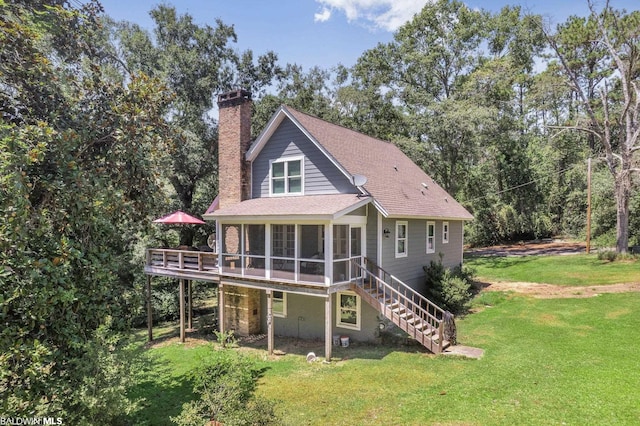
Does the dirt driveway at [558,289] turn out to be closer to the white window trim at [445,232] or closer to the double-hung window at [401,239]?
the white window trim at [445,232]

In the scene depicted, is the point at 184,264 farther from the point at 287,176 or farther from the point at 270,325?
the point at 287,176

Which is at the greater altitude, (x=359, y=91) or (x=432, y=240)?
(x=359, y=91)

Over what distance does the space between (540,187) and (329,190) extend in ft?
99.8

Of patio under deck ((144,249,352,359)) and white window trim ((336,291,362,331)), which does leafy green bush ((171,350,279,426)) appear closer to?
patio under deck ((144,249,352,359))

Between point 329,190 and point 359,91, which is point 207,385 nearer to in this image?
point 329,190

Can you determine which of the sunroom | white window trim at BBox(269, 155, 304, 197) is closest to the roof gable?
white window trim at BBox(269, 155, 304, 197)

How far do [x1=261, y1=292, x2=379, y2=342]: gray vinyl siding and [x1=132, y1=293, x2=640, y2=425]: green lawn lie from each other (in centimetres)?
76

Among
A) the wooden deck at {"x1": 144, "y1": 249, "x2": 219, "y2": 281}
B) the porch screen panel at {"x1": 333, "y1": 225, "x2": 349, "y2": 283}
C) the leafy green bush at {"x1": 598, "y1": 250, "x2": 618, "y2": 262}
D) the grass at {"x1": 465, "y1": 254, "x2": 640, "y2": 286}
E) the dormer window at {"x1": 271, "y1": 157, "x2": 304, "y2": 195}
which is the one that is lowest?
the grass at {"x1": 465, "y1": 254, "x2": 640, "y2": 286}

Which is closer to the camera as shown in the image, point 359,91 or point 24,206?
point 24,206

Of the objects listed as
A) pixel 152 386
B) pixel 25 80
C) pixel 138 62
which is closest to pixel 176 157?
pixel 138 62

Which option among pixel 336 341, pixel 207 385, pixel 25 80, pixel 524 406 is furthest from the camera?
pixel 336 341

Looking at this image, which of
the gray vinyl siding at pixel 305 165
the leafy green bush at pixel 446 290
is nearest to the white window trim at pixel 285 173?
the gray vinyl siding at pixel 305 165

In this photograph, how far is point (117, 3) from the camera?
10.4 meters

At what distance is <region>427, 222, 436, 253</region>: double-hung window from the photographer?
1745 centimetres
